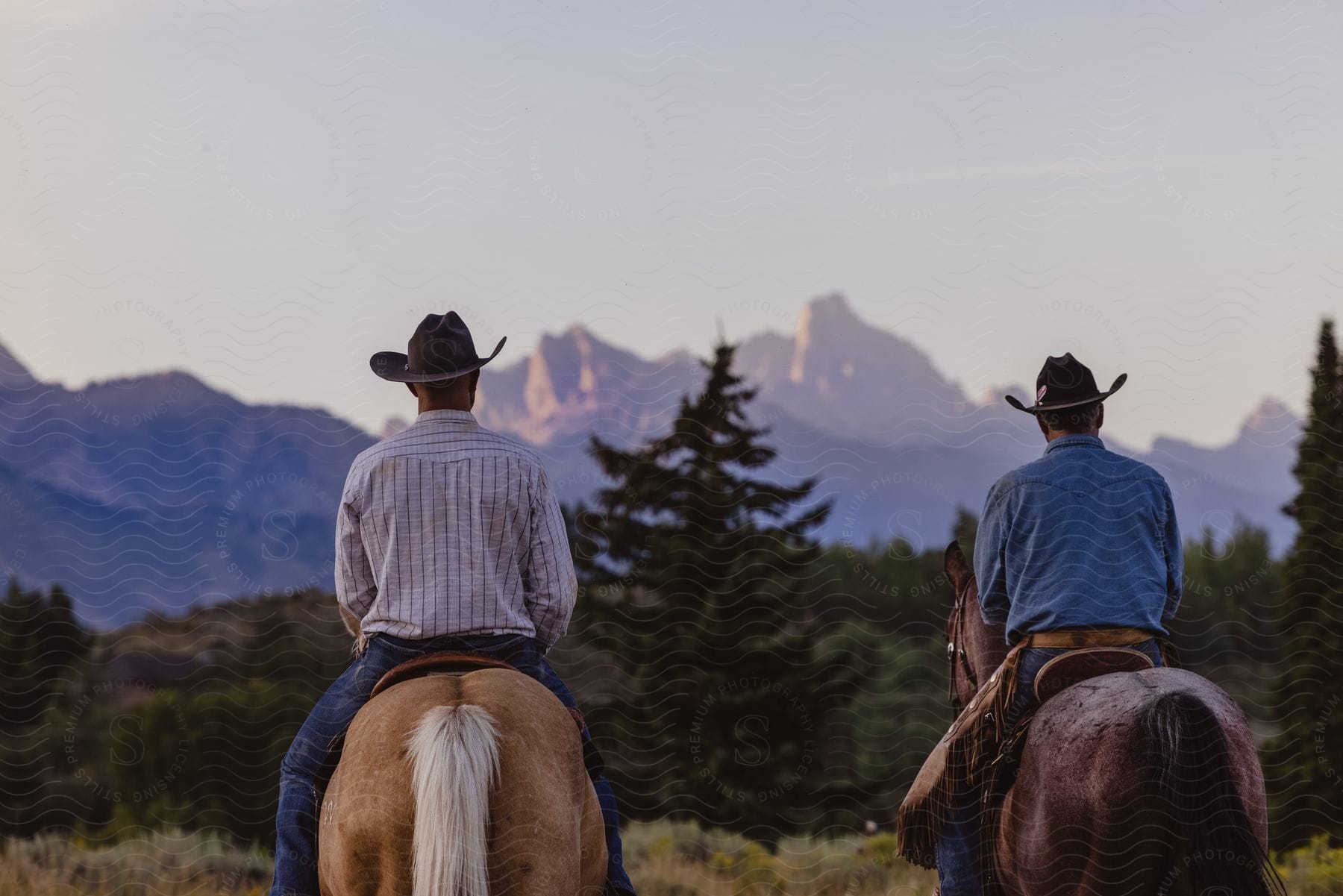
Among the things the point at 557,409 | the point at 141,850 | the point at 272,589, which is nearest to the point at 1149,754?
the point at 141,850

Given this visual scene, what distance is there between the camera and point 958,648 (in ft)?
21.2

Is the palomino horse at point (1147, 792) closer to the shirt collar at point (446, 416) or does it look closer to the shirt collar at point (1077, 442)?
the shirt collar at point (1077, 442)

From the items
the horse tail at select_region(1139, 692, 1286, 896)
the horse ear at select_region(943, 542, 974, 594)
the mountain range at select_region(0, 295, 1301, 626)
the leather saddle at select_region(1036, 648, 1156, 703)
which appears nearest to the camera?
the horse tail at select_region(1139, 692, 1286, 896)

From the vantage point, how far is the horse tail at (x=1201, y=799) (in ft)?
14.6

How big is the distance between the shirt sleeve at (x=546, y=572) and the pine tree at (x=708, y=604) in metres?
16.6

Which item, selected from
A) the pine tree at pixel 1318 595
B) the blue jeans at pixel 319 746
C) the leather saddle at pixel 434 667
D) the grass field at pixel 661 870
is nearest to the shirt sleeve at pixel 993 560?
the blue jeans at pixel 319 746

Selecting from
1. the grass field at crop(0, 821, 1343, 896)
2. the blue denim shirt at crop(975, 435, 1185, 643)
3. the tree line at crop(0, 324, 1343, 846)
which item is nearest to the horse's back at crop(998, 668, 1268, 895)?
the blue denim shirt at crop(975, 435, 1185, 643)

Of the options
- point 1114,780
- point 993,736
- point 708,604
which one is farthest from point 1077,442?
point 708,604

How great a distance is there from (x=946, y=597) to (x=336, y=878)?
37836mm

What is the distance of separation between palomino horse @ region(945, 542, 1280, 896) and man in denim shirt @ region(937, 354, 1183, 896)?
0.42 metres

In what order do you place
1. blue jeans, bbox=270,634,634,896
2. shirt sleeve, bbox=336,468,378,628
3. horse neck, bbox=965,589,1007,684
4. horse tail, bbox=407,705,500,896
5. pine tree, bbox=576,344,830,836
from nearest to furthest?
horse tail, bbox=407,705,500,896 < blue jeans, bbox=270,634,634,896 < shirt sleeve, bbox=336,468,378,628 < horse neck, bbox=965,589,1007,684 < pine tree, bbox=576,344,830,836

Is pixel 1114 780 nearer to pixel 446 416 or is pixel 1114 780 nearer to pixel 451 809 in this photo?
pixel 451 809

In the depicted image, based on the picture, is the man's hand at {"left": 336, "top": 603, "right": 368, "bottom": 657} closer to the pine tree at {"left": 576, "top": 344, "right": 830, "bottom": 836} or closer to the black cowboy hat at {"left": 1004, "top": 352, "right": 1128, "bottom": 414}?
the black cowboy hat at {"left": 1004, "top": 352, "right": 1128, "bottom": 414}

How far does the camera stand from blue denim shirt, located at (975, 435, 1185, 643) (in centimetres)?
530
